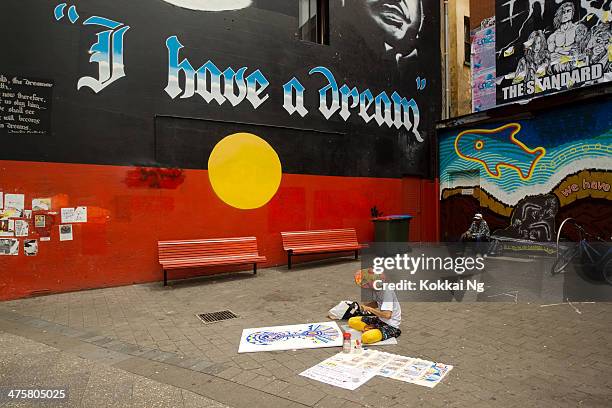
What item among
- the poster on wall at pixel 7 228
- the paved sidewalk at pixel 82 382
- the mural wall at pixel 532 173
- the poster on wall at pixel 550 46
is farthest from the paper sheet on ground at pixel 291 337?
the poster on wall at pixel 550 46

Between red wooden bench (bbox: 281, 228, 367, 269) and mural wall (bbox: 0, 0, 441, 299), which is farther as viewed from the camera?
red wooden bench (bbox: 281, 228, 367, 269)

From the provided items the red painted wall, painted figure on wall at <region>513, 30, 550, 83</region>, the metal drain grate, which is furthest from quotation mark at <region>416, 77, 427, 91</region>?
the metal drain grate

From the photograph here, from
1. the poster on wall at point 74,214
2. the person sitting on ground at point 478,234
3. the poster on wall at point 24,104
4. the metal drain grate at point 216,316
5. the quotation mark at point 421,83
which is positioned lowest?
the metal drain grate at point 216,316

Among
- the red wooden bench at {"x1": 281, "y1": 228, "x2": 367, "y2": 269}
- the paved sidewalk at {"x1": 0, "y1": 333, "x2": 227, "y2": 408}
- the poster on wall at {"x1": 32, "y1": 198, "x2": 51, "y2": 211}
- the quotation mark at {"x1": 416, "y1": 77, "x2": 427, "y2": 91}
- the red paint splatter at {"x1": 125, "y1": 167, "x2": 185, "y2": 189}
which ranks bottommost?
the paved sidewalk at {"x1": 0, "y1": 333, "x2": 227, "y2": 408}

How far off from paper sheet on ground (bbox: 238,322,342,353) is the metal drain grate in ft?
2.50

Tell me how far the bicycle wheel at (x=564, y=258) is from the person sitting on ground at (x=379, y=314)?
510cm

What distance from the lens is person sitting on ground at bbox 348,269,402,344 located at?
524 cm

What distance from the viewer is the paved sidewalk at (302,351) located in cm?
374

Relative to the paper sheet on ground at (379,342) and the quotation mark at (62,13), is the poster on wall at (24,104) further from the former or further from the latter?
the paper sheet on ground at (379,342)

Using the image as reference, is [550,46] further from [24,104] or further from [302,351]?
[24,104]

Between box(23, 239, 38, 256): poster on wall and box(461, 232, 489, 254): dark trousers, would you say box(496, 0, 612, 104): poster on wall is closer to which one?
box(461, 232, 489, 254): dark trousers

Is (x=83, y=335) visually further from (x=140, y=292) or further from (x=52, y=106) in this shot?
(x=52, y=106)

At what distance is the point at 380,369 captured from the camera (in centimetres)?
425

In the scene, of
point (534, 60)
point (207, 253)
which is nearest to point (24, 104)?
point (207, 253)
